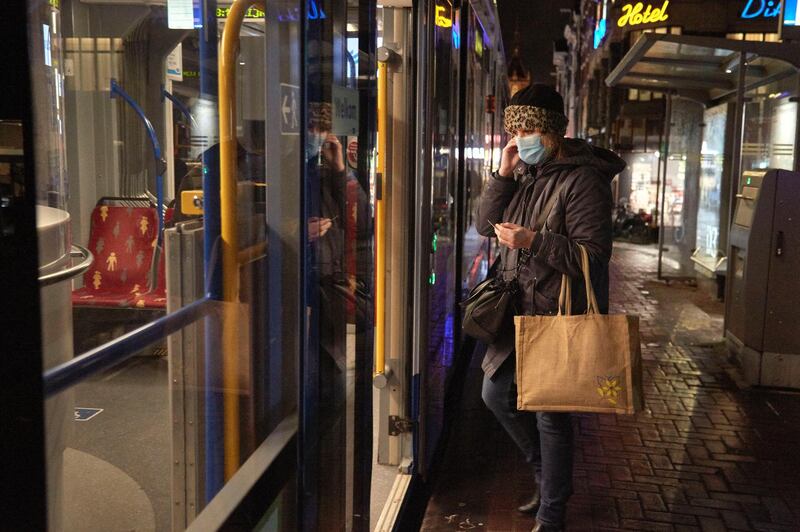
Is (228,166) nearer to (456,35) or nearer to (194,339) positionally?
(194,339)

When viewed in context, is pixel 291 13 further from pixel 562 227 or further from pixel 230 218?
pixel 562 227

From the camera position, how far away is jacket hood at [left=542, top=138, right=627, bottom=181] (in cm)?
322

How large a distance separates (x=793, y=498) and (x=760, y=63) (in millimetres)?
6247

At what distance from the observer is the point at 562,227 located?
3252mm

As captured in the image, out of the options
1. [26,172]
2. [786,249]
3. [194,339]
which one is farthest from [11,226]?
[786,249]

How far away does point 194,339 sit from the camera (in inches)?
80.8

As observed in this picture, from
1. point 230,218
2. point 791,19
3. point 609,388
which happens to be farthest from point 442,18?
point 791,19

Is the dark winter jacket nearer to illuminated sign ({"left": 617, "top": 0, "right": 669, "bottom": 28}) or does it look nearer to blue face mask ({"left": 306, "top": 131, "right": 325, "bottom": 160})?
blue face mask ({"left": 306, "top": 131, "right": 325, "bottom": 160})

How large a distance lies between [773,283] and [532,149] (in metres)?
3.58

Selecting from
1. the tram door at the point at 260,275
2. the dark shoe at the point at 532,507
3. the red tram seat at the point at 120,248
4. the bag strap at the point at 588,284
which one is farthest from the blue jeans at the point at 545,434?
the red tram seat at the point at 120,248

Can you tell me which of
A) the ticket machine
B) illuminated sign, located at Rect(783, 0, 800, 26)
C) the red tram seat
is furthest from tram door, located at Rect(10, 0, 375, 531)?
illuminated sign, located at Rect(783, 0, 800, 26)

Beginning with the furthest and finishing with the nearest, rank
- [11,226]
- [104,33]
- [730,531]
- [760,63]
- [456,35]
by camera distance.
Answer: [760,63], [104,33], [456,35], [730,531], [11,226]

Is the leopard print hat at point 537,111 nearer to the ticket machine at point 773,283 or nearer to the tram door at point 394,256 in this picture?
the tram door at point 394,256

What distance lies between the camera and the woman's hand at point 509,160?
11.4 ft
